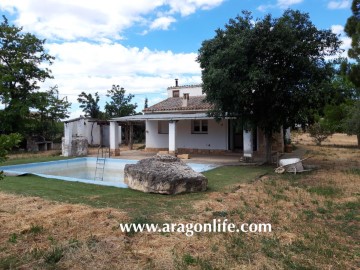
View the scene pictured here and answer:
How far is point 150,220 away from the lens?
611 centimetres

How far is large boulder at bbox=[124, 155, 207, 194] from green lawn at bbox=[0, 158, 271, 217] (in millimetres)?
241

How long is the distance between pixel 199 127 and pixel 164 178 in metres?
12.7

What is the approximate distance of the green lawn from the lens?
717 cm

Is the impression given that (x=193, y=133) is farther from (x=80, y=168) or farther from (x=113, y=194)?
(x=113, y=194)

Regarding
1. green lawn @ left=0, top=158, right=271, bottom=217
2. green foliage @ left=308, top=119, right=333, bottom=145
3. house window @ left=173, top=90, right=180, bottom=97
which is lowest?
green lawn @ left=0, top=158, right=271, bottom=217

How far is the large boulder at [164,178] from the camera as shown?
8.79 meters

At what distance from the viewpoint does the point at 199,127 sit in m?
21.3

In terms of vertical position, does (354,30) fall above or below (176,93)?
above

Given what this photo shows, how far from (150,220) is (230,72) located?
8.25 metres

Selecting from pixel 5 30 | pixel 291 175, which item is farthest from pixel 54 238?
pixel 5 30

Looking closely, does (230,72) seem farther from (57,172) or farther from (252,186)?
(57,172)

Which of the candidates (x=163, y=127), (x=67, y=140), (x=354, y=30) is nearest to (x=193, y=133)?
(x=163, y=127)

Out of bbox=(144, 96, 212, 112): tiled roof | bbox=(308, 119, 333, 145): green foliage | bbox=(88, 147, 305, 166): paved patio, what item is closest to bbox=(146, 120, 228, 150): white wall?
bbox=(144, 96, 212, 112): tiled roof

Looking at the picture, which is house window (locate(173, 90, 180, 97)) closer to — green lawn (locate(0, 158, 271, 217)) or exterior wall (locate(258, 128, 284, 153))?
exterior wall (locate(258, 128, 284, 153))
